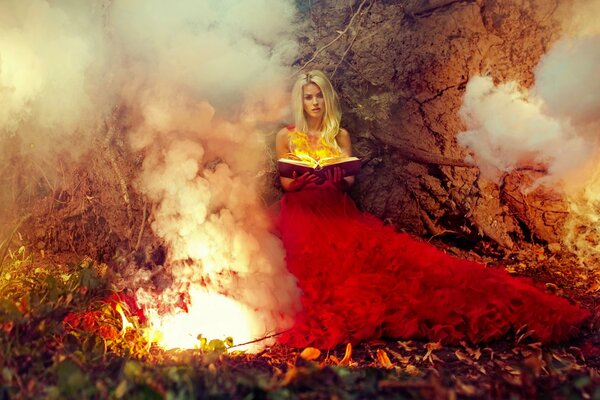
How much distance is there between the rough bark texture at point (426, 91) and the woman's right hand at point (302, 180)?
2.79 feet

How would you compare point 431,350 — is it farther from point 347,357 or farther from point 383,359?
point 347,357

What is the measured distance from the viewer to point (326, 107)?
17.0 feet

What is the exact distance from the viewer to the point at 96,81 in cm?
480

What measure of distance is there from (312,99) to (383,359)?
2563 mm

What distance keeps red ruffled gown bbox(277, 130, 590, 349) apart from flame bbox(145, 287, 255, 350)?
328 millimetres

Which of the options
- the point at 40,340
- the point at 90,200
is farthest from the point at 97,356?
the point at 90,200

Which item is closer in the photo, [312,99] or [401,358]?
[401,358]

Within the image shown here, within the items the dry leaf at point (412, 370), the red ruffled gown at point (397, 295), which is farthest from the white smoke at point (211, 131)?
the dry leaf at point (412, 370)

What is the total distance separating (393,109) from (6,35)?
3696 millimetres

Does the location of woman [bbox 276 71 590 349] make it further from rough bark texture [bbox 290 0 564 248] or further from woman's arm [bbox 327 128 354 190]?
rough bark texture [bbox 290 0 564 248]

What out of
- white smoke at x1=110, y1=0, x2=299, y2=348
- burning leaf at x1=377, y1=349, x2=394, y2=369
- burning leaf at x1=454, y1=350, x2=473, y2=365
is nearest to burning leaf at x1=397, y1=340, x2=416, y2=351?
burning leaf at x1=377, y1=349, x2=394, y2=369

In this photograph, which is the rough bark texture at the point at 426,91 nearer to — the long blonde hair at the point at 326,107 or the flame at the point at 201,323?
the long blonde hair at the point at 326,107

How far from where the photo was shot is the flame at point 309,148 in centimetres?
514

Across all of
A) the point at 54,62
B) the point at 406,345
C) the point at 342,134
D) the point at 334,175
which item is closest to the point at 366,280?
the point at 406,345
